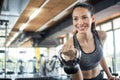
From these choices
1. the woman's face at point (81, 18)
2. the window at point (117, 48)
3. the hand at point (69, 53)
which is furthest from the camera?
the window at point (117, 48)

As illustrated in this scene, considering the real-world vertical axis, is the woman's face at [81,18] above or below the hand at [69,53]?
above

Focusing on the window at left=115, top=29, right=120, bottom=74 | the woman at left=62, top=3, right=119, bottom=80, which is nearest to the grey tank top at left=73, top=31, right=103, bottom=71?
the woman at left=62, top=3, right=119, bottom=80

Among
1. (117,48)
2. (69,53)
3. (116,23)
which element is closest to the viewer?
(69,53)

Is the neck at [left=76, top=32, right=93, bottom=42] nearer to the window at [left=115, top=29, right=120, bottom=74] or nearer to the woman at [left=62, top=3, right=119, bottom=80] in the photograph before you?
the woman at [left=62, top=3, right=119, bottom=80]

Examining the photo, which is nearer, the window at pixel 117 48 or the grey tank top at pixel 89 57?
the grey tank top at pixel 89 57

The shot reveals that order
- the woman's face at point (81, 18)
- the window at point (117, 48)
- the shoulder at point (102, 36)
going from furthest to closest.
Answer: the window at point (117, 48)
the shoulder at point (102, 36)
the woman's face at point (81, 18)

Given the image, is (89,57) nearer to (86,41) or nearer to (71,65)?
(86,41)

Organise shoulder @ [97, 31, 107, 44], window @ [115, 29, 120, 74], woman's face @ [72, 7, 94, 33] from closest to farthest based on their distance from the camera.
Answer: woman's face @ [72, 7, 94, 33] → shoulder @ [97, 31, 107, 44] → window @ [115, 29, 120, 74]

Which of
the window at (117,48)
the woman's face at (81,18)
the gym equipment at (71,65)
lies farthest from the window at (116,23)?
the gym equipment at (71,65)

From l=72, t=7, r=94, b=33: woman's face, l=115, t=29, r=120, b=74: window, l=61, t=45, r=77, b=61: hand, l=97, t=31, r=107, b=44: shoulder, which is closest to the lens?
l=61, t=45, r=77, b=61: hand

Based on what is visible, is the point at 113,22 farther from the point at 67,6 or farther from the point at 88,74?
Result: the point at 88,74

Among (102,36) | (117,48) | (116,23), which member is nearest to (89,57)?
(102,36)

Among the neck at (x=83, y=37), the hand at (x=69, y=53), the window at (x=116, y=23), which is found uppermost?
the window at (x=116, y=23)

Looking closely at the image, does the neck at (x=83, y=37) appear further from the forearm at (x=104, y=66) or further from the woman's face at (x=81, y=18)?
the forearm at (x=104, y=66)
